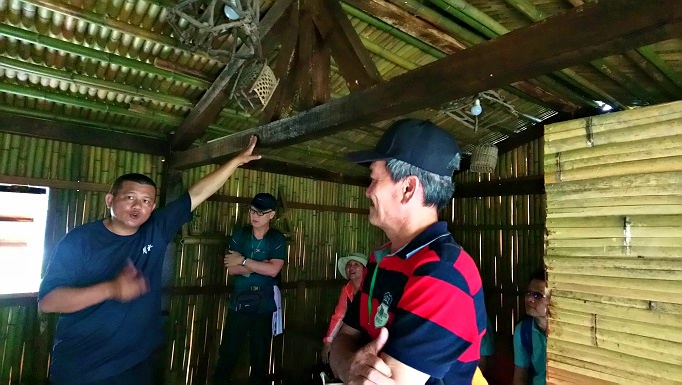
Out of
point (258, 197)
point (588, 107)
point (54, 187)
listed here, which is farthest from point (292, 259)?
point (588, 107)

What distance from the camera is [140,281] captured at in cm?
210

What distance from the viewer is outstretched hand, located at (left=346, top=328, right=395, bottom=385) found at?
0.89 m

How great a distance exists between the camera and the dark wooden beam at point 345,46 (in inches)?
90.4

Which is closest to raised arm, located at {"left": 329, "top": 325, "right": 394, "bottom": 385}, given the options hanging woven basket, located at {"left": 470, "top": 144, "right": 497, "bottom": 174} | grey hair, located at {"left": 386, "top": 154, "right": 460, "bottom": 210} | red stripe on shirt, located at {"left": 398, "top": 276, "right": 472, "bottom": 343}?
red stripe on shirt, located at {"left": 398, "top": 276, "right": 472, "bottom": 343}

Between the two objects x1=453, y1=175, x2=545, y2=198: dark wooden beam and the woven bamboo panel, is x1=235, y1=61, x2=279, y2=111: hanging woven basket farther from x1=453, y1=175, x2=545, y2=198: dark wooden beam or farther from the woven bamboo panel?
x1=453, y1=175, x2=545, y2=198: dark wooden beam

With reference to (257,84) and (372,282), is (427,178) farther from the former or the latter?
(257,84)

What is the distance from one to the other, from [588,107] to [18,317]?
5.55 metres

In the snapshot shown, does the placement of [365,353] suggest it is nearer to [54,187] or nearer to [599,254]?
[599,254]

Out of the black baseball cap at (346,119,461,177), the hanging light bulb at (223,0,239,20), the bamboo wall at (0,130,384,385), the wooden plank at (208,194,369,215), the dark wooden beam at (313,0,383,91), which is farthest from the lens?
the wooden plank at (208,194,369,215)

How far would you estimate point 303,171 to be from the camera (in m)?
4.95

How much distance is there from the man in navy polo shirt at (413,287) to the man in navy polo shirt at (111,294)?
147cm

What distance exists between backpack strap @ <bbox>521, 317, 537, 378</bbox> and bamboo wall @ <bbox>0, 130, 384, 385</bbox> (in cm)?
203

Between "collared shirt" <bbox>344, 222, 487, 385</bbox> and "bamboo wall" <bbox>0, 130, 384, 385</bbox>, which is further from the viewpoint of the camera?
"bamboo wall" <bbox>0, 130, 384, 385</bbox>

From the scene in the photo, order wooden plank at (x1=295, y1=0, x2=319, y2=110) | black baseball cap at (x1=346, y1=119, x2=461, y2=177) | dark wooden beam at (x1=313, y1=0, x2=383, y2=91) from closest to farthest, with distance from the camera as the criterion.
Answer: black baseball cap at (x1=346, y1=119, x2=461, y2=177)
dark wooden beam at (x1=313, y1=0, x2=383, y2=91)
wooden plank at (x1=295, y1=0, x2=319, y2=110)
